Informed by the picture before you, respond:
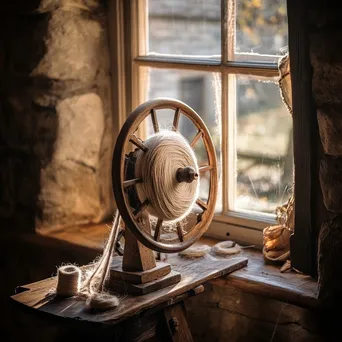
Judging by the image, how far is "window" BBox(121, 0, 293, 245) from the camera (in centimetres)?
254

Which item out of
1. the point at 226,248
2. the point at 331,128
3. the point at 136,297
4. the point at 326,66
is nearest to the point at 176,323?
the point at 136,297

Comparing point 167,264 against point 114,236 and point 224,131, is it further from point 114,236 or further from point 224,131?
point 224,131

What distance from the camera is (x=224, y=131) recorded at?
8.72 ft

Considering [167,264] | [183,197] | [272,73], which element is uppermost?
[272,73]

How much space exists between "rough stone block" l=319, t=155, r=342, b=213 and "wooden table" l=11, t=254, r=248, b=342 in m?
0.40

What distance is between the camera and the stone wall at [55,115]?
111 inches

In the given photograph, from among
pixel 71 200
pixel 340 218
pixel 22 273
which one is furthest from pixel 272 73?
pixel 22 273

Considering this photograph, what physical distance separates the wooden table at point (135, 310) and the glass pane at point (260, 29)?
67 centimetres

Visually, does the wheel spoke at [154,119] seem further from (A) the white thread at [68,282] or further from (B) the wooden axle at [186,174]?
(A) the white thread at [68,282]

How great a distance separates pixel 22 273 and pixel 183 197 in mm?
1045

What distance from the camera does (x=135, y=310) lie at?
6.81 ft

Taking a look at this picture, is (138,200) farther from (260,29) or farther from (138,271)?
(260,29)

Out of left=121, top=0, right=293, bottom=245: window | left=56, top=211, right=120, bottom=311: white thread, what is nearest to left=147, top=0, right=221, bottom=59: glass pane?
left=121, top=0, right=293, bottom=245: window

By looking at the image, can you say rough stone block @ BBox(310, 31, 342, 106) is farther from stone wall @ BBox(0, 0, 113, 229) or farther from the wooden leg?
stone wall @ BBox(0, 0, 113, 229)
